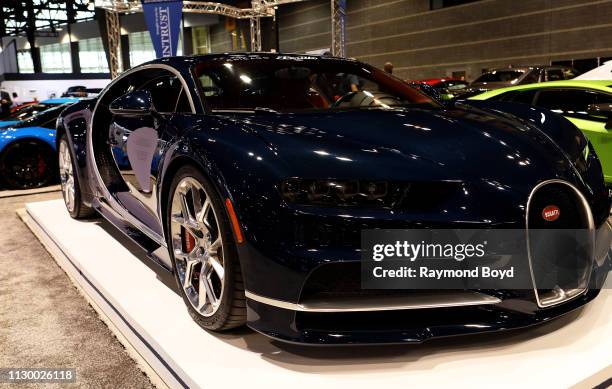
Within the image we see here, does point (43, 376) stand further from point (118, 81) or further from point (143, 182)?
point (118, 81)

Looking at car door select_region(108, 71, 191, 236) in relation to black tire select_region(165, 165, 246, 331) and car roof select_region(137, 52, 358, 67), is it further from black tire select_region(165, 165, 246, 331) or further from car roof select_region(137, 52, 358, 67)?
black tire select_region(165, 165, 246, 331)

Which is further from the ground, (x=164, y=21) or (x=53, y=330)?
(x=164, y=21)

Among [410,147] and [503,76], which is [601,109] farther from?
[503,76]

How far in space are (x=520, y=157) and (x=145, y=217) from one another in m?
1.77

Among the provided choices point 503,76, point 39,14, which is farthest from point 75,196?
point 39,14

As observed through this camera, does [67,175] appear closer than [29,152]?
Yes

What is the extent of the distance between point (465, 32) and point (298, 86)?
17715 mm

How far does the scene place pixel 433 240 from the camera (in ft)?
5.34

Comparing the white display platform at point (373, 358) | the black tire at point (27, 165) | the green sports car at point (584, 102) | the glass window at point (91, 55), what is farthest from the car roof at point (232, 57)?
the glass window at point (91, 55)

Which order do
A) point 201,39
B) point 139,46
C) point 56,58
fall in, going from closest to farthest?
point 139,46, point 201,39, point 56,58

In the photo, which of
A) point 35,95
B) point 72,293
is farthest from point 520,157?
point 35,95

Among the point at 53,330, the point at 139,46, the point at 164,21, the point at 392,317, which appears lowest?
the point at 53,330

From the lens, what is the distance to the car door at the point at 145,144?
240cm

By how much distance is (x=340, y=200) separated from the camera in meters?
1.65
